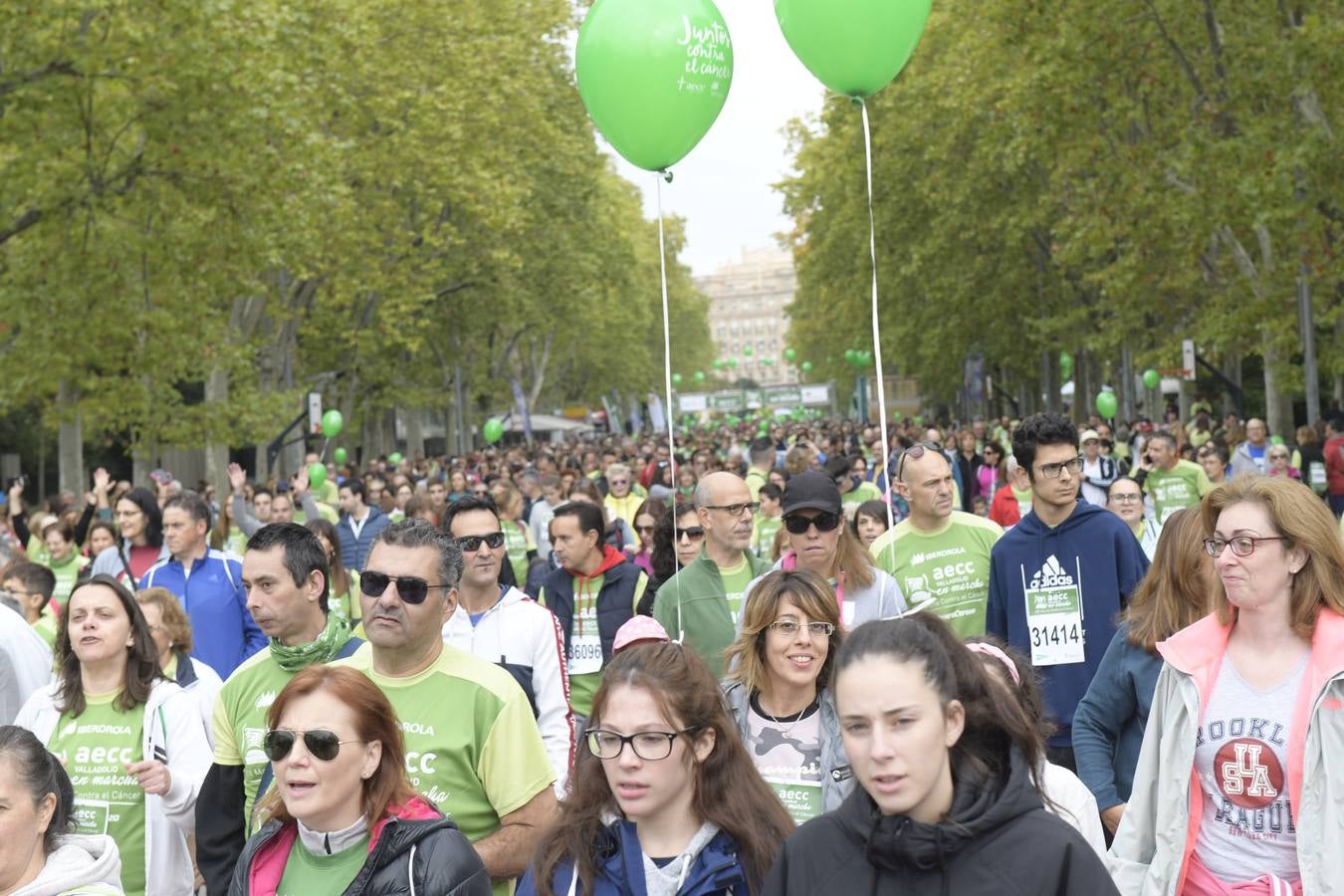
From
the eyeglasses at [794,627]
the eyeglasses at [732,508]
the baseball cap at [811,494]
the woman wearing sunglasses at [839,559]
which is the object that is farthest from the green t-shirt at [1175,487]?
the eyeglasses at [794,627]

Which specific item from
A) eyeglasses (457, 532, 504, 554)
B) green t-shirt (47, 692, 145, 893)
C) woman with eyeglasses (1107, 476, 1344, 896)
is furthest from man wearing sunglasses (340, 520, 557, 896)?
eyeglasses (457, 532, 504, 554)

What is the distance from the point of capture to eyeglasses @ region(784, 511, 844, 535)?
657 cm

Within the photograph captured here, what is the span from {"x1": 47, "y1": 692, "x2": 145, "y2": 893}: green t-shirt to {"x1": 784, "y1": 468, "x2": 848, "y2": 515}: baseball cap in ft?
8.25

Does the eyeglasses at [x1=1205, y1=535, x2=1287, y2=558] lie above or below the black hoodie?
above

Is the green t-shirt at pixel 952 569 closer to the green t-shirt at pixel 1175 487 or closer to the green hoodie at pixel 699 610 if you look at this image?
the green hoodie at pixel 699 610

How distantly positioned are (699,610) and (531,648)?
1526 mm

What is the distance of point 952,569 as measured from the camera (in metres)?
7.47

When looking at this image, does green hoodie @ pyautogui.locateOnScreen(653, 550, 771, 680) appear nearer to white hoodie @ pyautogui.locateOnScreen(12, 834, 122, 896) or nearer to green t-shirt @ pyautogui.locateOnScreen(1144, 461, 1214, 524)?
white hoodie @ pyautogui.locateOnScreen(12, 834, 122, 896)

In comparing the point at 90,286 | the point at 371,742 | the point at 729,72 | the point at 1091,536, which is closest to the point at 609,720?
the point at 371,742

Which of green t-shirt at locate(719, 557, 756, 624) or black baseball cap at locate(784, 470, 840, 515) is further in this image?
green t-shirt at locate(719, 557, 756, 624)

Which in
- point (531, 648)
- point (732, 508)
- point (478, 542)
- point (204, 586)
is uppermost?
point (732, 508)

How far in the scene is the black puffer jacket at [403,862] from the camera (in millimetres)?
3818

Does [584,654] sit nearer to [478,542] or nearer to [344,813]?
[478,542]

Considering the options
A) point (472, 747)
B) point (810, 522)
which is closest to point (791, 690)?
point (472, 747)
